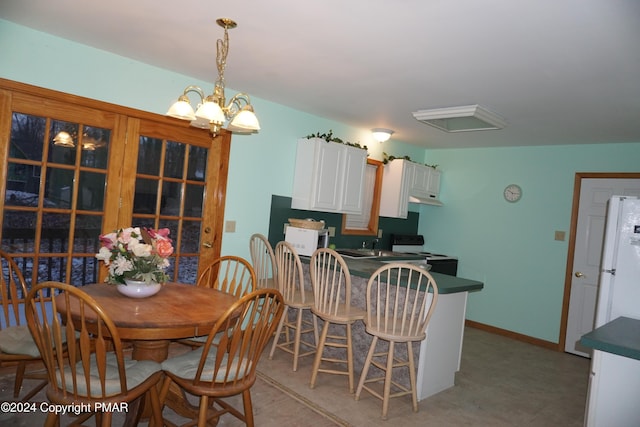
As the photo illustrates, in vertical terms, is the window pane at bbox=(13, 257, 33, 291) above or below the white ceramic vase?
below

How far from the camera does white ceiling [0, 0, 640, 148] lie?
6.85ft

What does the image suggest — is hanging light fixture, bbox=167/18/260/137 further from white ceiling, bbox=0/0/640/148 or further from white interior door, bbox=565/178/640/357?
white interior door, bbox=565/178/640/357

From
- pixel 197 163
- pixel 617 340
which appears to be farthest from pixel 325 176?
pixel 617 340

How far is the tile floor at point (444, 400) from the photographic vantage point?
8.84ft

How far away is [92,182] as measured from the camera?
3223 millimetres

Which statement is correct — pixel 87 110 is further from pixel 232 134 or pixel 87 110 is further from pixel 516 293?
pixel 516 293

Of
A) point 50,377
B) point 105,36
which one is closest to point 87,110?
point 105,36

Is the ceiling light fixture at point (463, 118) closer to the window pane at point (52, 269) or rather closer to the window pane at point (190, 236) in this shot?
the window pane at point (190, 236)

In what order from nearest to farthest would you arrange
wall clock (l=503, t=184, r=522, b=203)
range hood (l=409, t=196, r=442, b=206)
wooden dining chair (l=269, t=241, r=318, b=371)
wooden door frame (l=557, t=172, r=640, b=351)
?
wooden dining chair (l=269, t=241, r=318, b=371) < wooden door frame (l=557, t=172, r=640, b=351) < wall clock (l=503, t=184, r=522, b=203) < range hood (l=409, t=196, r=442, b=206)

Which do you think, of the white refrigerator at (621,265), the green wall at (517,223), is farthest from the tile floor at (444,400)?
the green wall at (517,223)

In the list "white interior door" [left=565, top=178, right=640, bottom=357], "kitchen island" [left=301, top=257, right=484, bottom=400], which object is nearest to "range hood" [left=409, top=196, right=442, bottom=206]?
"white interior door" [left=565, top=178, right=640, bottom=357]

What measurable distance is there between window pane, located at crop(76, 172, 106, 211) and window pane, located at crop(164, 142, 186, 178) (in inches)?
20.4

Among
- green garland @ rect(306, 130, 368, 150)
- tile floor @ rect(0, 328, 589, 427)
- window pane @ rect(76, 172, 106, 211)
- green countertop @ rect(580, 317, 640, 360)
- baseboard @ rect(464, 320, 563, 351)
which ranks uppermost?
green garland @ rect(306, 130, 368, 150)

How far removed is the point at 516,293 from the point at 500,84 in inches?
120
